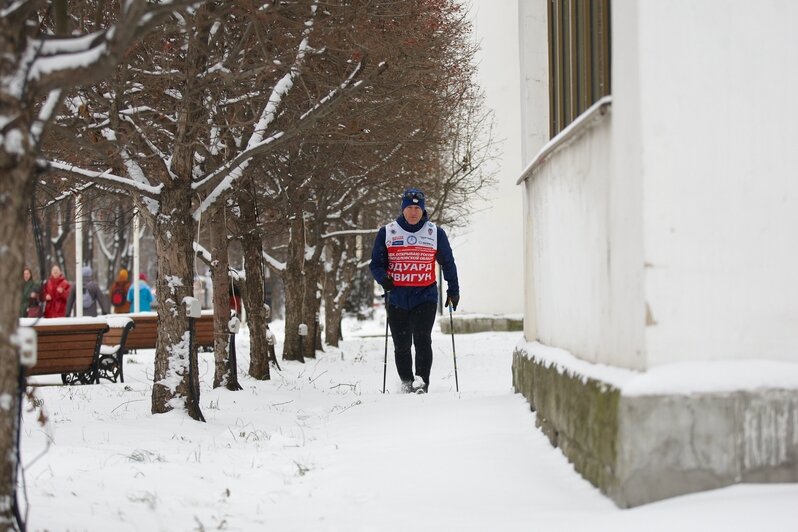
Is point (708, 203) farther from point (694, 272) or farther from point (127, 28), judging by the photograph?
point (127, 28)

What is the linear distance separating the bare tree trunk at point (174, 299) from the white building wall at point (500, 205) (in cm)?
2136

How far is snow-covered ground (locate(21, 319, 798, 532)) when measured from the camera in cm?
456

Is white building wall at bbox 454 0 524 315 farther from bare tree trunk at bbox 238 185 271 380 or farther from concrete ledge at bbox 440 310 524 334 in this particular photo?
bare tree trunk at bbox 238 185 271 380

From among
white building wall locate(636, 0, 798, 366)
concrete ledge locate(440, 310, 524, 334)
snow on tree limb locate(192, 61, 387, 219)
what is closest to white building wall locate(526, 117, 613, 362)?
white building wall locate(636, 0, 798, 366)

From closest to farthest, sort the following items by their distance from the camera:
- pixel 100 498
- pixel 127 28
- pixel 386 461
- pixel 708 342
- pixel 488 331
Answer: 1. pixel 127 28
2. pixel 708 342
3. pixel 100 498
4. pixel 386 461
5. pixel 488 331

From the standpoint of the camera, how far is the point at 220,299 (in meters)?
12.9

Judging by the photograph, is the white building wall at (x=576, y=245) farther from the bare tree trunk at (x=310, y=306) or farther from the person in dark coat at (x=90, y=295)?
the person in dark coat at (x=90, y=295)

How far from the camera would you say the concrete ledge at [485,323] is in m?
29.9

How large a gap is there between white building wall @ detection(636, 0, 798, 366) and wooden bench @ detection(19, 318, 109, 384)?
33.6ft

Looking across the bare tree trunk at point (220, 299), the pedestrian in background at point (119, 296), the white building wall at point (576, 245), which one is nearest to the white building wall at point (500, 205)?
the pedestrian in background at point (119, 296)

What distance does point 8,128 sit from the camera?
381 centimetres

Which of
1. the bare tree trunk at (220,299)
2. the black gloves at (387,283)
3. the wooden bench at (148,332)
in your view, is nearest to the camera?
the black gloves at (387,283)

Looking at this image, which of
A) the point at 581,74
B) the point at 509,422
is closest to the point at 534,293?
the point at 509,422

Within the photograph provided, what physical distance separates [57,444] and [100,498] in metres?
2.01
